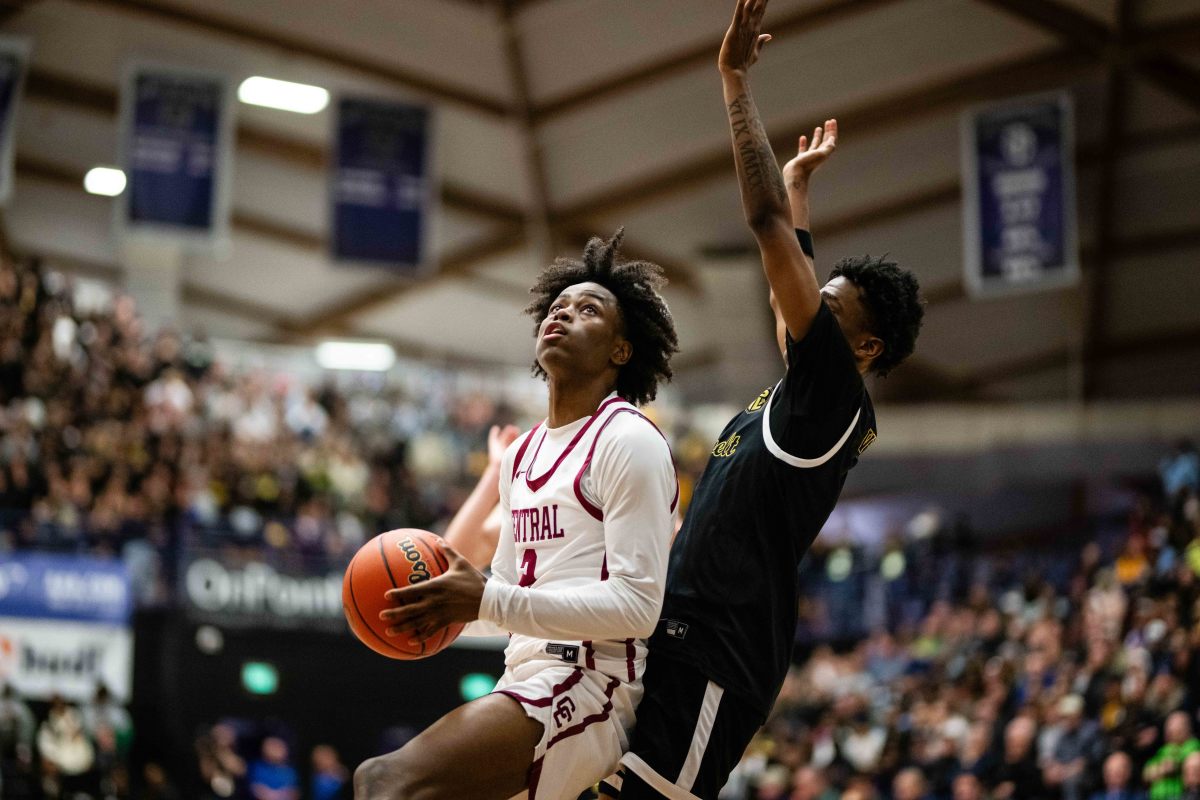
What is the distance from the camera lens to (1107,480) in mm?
27578

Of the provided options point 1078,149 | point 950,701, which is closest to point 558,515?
point 950,701

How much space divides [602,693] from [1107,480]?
25001mm

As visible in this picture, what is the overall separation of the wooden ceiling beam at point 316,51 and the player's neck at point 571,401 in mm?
17333

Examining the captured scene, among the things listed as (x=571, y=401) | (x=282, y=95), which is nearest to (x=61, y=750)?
(x=282, y=95)

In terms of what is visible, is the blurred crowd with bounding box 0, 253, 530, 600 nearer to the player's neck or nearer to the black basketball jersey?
the player's neck

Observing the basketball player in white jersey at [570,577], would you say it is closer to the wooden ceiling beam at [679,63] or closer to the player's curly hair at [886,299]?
the player's curly hair at [886,299]

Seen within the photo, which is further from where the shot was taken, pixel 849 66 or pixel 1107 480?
pixel 1107 480

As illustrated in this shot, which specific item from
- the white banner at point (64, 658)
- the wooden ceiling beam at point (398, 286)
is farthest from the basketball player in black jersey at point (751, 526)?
the wooden ceiling beam at point (398, 286)

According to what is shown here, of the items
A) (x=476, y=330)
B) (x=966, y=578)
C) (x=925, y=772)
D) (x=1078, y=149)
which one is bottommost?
(x=925, y=772)

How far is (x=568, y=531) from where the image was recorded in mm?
4348

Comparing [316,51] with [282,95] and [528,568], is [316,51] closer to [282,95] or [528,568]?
[282,95]

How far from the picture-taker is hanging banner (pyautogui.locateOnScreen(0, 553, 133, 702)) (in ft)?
50.2

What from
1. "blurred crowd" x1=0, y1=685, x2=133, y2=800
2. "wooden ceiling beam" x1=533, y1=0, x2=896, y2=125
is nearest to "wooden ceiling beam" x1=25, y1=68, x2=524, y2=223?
"wooden ceiling beam" x1=533, y1=0, x2=896, y2=125

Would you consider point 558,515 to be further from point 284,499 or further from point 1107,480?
point 1107,480
